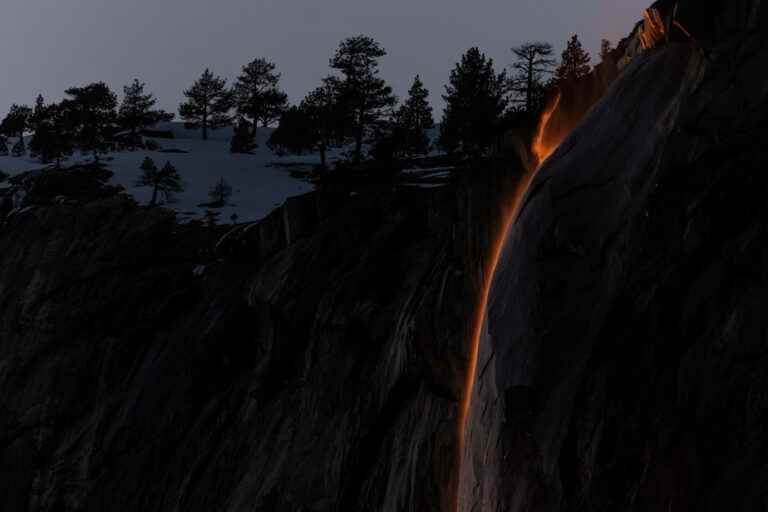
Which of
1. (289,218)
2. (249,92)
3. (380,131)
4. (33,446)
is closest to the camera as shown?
(289,218)

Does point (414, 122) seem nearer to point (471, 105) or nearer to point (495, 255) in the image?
point (471, 105)

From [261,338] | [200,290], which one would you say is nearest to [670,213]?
[261,338]

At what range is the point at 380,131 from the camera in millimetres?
53750

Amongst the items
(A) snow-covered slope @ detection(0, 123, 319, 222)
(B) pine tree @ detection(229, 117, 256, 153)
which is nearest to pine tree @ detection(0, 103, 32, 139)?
(A) snow-covered slope @ detection(0, 123, 319, 222)

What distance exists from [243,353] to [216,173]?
33085mm

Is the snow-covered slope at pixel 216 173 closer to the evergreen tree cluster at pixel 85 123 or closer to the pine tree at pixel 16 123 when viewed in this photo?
the evergreen tree cluster at pixel 85 123

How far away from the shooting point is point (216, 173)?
51.7 m

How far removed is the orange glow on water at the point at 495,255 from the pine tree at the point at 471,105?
23339 millimetres

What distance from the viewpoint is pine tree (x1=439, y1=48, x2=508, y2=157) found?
39.6 meters

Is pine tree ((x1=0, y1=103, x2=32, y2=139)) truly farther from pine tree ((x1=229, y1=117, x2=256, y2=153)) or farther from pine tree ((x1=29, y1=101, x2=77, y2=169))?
pine tree ((x1=229, y1=117, x2=256, y2=153))

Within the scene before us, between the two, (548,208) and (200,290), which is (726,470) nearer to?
(548,208)

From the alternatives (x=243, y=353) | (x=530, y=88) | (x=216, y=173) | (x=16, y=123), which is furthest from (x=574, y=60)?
(x=16, y=123)

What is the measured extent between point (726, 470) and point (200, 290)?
20248 millimetres

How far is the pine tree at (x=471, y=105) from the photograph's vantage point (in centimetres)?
3962
